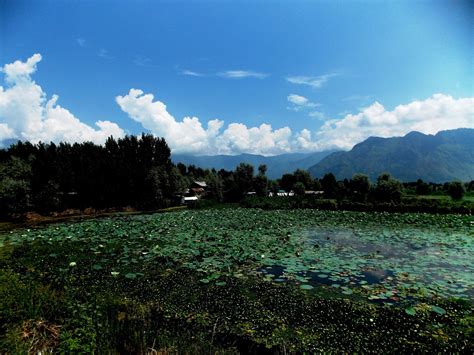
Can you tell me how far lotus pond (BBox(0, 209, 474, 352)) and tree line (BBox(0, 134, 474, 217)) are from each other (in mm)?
17548

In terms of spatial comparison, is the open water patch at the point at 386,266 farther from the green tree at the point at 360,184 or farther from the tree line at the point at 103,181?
the green tree at the point at 360,184

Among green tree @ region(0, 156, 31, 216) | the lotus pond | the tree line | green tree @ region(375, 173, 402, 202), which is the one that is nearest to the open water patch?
the lotus pond

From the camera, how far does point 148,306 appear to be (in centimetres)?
606

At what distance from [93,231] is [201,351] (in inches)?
568

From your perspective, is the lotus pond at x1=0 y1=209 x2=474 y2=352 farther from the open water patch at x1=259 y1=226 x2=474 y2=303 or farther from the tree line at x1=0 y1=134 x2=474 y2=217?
the tree line at x1=0 y1=134 x2=474 y2=217

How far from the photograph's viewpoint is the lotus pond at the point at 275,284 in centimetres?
496

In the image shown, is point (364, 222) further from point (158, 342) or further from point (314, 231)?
point (158, 342)

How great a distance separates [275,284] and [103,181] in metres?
31.9

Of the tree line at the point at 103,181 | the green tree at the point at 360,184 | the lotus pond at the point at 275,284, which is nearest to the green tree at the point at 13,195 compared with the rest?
the tree line at the point at 103,181

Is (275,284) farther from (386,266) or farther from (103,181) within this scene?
(103,181)

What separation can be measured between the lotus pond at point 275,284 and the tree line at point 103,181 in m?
17.5

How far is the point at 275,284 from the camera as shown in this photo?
738 cm

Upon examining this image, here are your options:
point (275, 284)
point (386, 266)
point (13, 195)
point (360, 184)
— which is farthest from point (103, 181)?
point (360, 184)

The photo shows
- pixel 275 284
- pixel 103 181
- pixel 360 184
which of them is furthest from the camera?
pixel 360 184
